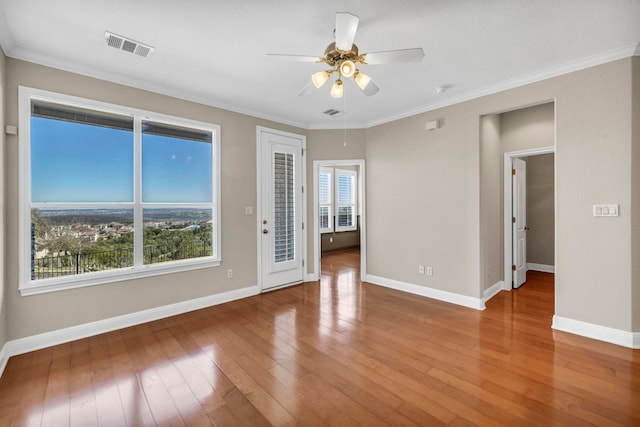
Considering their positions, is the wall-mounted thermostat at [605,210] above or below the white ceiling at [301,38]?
below

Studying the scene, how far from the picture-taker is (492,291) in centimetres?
426

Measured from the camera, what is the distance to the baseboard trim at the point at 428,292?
3808 mm

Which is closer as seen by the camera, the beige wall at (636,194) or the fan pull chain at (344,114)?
the beige wall at (636,194)

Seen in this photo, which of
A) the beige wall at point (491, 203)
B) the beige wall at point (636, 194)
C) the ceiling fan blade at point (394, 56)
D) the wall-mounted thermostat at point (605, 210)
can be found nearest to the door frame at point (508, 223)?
the beige wall at point (491, 203)

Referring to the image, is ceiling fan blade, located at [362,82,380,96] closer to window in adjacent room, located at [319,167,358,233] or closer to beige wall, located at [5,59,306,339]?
beige wall, located at [5,59,306,339]

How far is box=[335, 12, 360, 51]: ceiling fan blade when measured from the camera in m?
1.76

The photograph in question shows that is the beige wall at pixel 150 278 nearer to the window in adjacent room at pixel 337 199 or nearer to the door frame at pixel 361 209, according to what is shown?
the door frame at pixel 361 209

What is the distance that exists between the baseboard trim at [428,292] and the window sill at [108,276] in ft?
8.60

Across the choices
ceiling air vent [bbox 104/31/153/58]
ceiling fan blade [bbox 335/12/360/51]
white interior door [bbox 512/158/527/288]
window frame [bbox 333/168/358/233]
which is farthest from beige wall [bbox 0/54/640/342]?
window frame [bbox 333/168/358/233]

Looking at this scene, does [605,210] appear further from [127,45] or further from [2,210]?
[2,210]

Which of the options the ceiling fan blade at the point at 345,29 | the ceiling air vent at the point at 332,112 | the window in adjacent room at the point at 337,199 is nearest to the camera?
the ceiling fan blade at the point at 345,29

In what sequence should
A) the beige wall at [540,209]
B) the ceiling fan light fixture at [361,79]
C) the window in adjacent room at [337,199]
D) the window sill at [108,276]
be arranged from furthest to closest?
the window in adjacent room at [337,199]
the beige wall at [540,209]
the window sill at [108,276]
the ceiling fan light fixture at [361,79]

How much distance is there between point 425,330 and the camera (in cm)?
314

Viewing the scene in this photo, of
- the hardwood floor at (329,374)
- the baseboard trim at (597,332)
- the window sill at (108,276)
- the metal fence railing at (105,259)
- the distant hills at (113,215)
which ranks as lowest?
the hardwood floor at (329,374)
